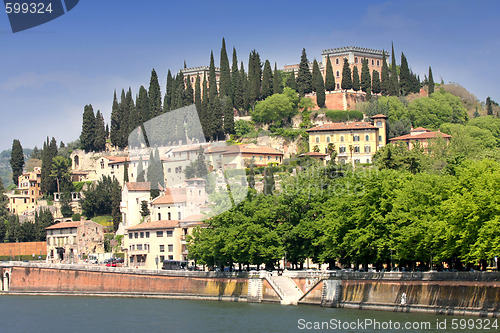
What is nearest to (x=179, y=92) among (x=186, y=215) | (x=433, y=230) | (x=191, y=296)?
(x=186, y=215)

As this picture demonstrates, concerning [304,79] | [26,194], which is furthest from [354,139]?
[26,194]

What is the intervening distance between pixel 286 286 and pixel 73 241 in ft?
114

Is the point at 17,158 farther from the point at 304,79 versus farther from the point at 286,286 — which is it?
the point at 286,286

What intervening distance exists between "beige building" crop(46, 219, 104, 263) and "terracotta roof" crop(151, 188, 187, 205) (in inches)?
Answer: 364

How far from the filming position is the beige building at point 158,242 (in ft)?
211

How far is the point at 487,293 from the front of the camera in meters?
35.0

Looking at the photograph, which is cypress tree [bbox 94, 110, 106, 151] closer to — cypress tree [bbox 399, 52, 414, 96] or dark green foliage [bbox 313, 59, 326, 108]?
dark green foliage [bbox 313, 59, 326, 108]

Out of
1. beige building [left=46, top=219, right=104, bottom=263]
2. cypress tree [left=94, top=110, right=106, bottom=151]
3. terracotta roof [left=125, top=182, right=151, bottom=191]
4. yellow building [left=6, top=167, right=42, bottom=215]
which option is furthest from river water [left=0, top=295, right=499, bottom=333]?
cypress tree [left=94, top=110, right=106, bottom=151]

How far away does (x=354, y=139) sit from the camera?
276 feet

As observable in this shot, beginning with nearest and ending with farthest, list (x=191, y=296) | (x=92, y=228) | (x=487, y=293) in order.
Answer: (x=487, y=293), (x=191, y=296), (x=92, y=228)

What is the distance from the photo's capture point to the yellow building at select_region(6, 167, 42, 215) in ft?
325

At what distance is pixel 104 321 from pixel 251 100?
58.7 m

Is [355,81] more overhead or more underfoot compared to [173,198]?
more overhead

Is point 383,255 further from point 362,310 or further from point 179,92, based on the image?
point 179,92
